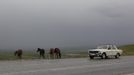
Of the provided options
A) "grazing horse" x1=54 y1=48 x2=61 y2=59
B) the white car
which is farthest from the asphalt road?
"grazing horse" x1=54 y1=48 x2=61 y2=59

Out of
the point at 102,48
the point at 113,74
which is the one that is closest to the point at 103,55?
the point at 102,48

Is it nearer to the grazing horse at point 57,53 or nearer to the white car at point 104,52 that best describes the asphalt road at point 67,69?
the white car at point 104,52

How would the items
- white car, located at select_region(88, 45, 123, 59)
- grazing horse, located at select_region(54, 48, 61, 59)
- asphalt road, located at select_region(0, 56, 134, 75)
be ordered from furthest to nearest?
1. grazing horse, located at select_region(54, 48, 61, 59)
2. white car, located at select_region(88, 45, 123, 59)
3. asphalt road, located at select_region(0, 56, 134, 75)

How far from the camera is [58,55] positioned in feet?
172

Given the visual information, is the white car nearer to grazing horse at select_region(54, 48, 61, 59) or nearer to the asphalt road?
grazing horse at select_region(54, 48, 61, 59)

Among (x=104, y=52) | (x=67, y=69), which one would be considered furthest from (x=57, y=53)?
(x=67, y=69)

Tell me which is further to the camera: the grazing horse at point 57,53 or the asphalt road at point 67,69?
the grazing horse at point 57,53

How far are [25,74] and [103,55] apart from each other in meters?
26.6

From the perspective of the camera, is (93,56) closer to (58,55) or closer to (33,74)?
(58,55)

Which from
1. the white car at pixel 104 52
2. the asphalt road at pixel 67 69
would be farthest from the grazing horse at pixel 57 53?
the asphalt road at pixel 67 69

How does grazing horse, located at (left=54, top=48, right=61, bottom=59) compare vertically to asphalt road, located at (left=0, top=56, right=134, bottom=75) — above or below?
above

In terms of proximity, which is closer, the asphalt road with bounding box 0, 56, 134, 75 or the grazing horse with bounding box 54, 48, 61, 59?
the asphalt road with bounding box 0, 56, 134, 75

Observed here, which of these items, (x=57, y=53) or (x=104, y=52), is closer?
(x=104, y=52)

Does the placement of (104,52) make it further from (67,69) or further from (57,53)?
(67,69)
